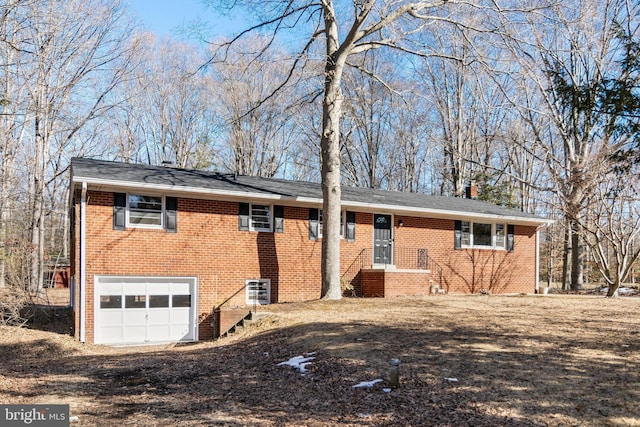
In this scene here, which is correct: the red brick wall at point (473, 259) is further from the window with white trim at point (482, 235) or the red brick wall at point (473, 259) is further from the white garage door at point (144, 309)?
the white garage door at point (144, 309)

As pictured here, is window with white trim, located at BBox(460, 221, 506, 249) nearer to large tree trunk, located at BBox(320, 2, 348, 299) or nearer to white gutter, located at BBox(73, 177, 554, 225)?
white gutter, located at BBox(73, 177, 554, 225)

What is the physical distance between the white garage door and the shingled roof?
8.49 feet

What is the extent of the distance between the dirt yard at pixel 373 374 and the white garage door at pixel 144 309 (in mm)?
1739

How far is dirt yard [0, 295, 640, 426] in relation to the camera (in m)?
5.68

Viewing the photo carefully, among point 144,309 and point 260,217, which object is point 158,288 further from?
point 260,217

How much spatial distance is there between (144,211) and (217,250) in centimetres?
235

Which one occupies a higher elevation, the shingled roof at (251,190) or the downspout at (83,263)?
the shingled roof at (251,190)

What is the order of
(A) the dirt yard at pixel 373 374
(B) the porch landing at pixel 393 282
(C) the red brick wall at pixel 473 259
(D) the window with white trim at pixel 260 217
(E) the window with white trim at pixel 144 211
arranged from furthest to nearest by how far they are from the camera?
(C) the red brick wall at pixel 473 259
(B) the porch landing at pixel 393 282
(D) the window with white trim at pixel 260 217
(E) the window with white trim at pixel 144 211
(A) the dirt yard at pixel 373 374

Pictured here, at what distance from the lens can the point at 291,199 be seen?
15492 mm

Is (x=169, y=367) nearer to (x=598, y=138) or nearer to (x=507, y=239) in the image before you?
(x=507, y=239)

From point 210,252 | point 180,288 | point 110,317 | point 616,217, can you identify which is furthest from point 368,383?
point 616,217

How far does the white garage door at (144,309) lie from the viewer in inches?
533

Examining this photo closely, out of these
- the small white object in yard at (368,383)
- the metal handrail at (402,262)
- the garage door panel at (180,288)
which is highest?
the metal handrail at (402,262)

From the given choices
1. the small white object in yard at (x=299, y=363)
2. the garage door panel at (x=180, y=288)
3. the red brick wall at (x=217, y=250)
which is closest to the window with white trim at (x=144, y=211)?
the red brick wall at (x=217, y=250)
